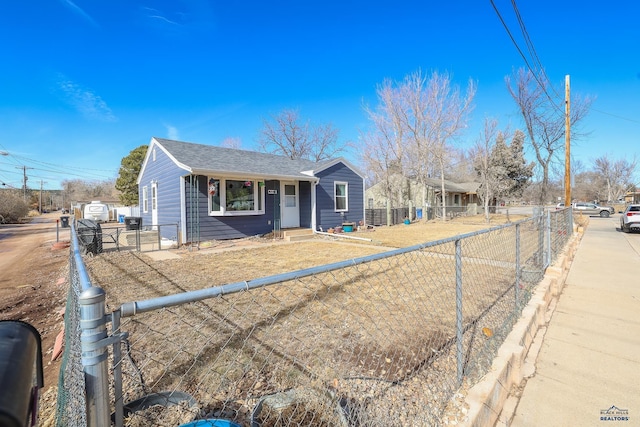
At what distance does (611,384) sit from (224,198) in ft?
32.7

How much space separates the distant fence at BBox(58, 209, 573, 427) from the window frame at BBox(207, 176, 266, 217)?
628 cm

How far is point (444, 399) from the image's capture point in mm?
2150

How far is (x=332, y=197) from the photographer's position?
14.2 meters

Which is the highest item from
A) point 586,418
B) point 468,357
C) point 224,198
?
point 224,198

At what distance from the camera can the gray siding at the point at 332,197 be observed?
13.6 metres

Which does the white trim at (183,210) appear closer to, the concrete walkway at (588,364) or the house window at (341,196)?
the house window at (341,196)

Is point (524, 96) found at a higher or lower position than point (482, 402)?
higher

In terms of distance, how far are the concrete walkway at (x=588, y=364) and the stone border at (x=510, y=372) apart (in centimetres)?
6

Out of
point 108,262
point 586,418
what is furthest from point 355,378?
point 108,262

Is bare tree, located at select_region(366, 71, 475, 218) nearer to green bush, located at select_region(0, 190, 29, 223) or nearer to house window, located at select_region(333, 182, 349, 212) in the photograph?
house window, located at select_region(333, 182, 349, 212)

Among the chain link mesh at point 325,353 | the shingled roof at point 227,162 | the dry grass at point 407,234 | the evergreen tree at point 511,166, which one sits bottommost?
the chain link mesh at point 325,353

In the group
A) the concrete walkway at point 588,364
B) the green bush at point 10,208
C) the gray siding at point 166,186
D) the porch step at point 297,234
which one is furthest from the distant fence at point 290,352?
the green bush at point 10,208

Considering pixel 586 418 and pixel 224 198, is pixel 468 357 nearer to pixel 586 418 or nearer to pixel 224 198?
pixel 586 418

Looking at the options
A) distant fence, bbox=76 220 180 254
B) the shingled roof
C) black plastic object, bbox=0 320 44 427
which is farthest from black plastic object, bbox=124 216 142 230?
black plastic object, bbox=0 320 44 427
